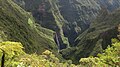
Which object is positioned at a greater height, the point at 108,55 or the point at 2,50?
the point at 2,50

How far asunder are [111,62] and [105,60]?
551 mm

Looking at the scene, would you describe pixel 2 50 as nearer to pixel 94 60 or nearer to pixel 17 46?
pixel 17 46

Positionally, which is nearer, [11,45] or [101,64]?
[11,45]

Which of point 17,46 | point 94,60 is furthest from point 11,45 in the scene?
point 94,60

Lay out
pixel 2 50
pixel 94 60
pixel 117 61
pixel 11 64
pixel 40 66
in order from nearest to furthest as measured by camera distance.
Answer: pixel 2 50, pixel 117 61, pixel 40 66, pixel 11 64, pixel 94 60

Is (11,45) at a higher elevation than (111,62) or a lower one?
higher

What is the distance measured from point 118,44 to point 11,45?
8.78 meters

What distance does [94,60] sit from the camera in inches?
1292

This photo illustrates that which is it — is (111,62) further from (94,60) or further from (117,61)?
(94,60)

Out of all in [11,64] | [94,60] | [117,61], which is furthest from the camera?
[94,60]

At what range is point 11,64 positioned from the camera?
3067cm

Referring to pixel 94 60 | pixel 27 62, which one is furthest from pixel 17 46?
pixel 94 60

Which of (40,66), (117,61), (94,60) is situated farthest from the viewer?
(94,60)

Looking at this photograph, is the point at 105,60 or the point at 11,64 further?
the point at 11,64
